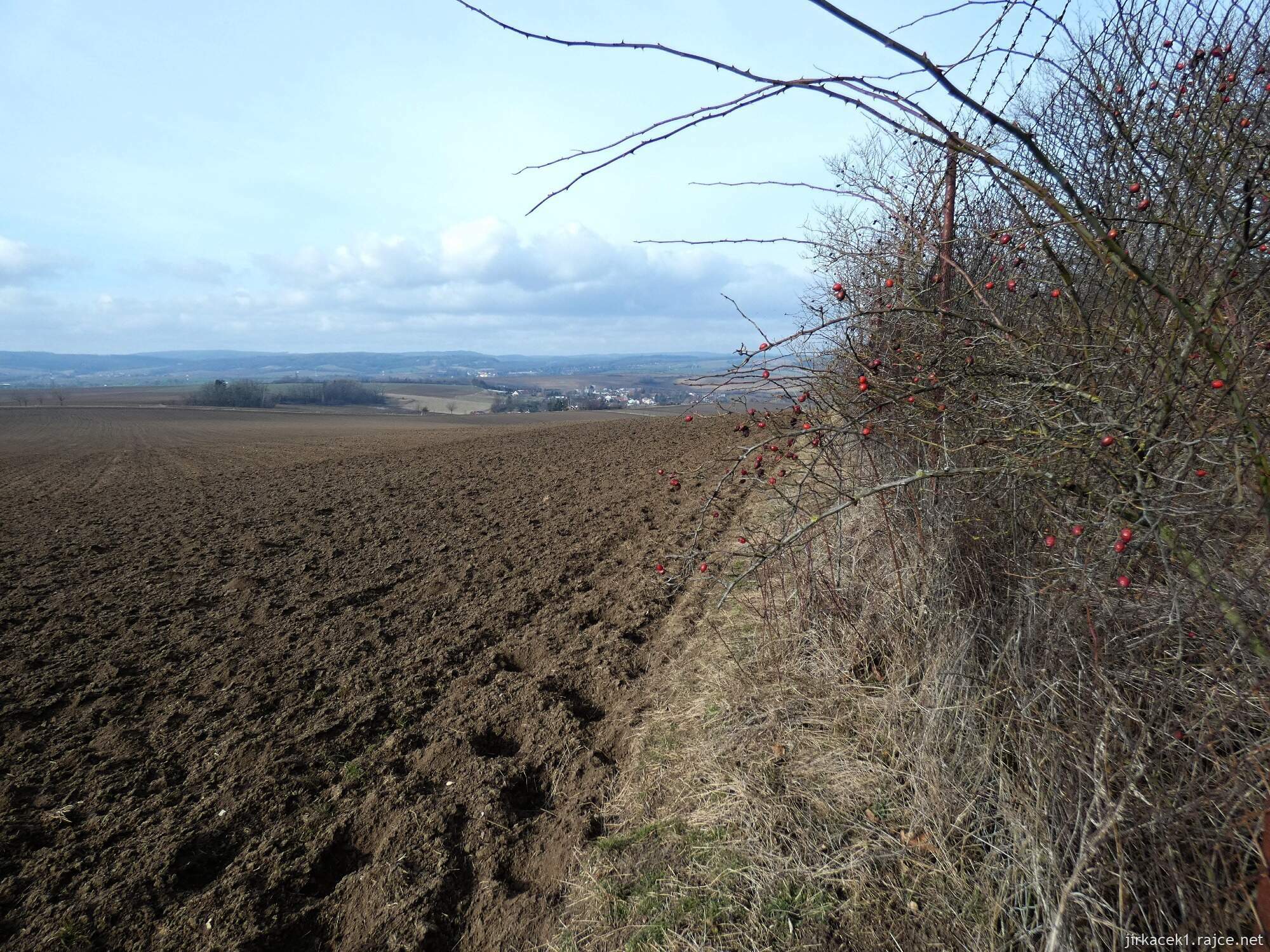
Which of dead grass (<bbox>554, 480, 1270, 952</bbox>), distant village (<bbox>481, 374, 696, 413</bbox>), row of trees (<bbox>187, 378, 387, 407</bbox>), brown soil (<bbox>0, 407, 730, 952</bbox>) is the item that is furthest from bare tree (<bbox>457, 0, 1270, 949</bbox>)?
row of trees (<bbox>187, 378, 387, 407</bbox>)

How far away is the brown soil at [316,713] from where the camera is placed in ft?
8.93

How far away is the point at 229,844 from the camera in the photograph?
304cm

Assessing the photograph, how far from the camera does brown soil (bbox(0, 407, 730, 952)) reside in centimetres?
272

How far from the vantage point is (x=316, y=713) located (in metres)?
4.16

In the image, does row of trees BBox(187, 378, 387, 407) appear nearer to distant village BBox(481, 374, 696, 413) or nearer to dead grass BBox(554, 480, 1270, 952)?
distant village BBox(481, 374, 696, 413)

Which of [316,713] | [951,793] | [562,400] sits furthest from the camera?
[562,400]

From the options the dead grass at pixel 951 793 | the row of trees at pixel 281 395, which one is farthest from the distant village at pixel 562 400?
the dead grass at pixel 951 793

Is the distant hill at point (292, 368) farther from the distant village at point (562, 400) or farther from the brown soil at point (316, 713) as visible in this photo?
the brown soil at point (316, 713)

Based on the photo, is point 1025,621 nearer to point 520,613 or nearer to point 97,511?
point 520,613

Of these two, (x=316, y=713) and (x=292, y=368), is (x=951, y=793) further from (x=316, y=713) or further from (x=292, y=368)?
(x=292, y=368)

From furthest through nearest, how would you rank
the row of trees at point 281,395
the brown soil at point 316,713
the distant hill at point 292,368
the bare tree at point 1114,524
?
the distant hill at point 292,368 < the row of trees at point 281,395 < the brown soil at point 316,713 < the bare tree at point 1114,524

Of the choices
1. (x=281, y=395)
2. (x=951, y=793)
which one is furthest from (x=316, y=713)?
(x=281, y=395)

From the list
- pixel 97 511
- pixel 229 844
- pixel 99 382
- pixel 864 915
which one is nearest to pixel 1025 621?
pixel 864 915

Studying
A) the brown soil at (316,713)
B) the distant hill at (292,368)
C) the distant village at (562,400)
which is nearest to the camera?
the brown soil at (316,713)
